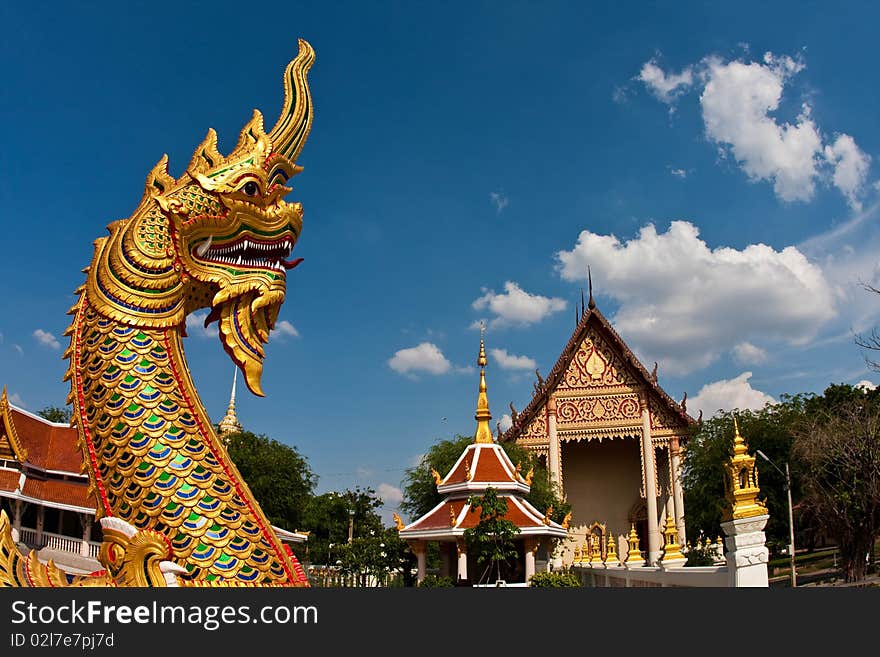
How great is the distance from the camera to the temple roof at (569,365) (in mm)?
27250

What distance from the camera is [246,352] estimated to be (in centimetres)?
529

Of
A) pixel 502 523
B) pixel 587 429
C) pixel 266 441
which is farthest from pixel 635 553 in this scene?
pixel 266 441

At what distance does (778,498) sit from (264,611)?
21.2 meters

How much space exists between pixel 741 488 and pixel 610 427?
22.6 meters

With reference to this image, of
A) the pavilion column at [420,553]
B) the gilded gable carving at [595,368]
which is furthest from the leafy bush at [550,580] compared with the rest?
the gilded gable carving at [595,368]

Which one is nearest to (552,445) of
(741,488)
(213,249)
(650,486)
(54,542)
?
(650,486)

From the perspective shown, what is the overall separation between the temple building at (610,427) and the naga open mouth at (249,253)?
72.5 feet

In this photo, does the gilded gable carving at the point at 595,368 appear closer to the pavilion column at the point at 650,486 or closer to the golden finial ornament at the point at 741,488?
the pavilion column at the point at 650,486

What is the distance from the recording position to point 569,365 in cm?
2850

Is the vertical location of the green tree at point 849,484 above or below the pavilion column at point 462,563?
above

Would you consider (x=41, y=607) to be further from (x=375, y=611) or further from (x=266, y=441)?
(x=266, y=441)

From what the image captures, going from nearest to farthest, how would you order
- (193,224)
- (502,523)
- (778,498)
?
(193,224) → (502,523) → (778,498)

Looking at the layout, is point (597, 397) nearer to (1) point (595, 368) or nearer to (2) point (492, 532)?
(1) point (595, 368)

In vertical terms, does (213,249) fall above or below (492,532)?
above
